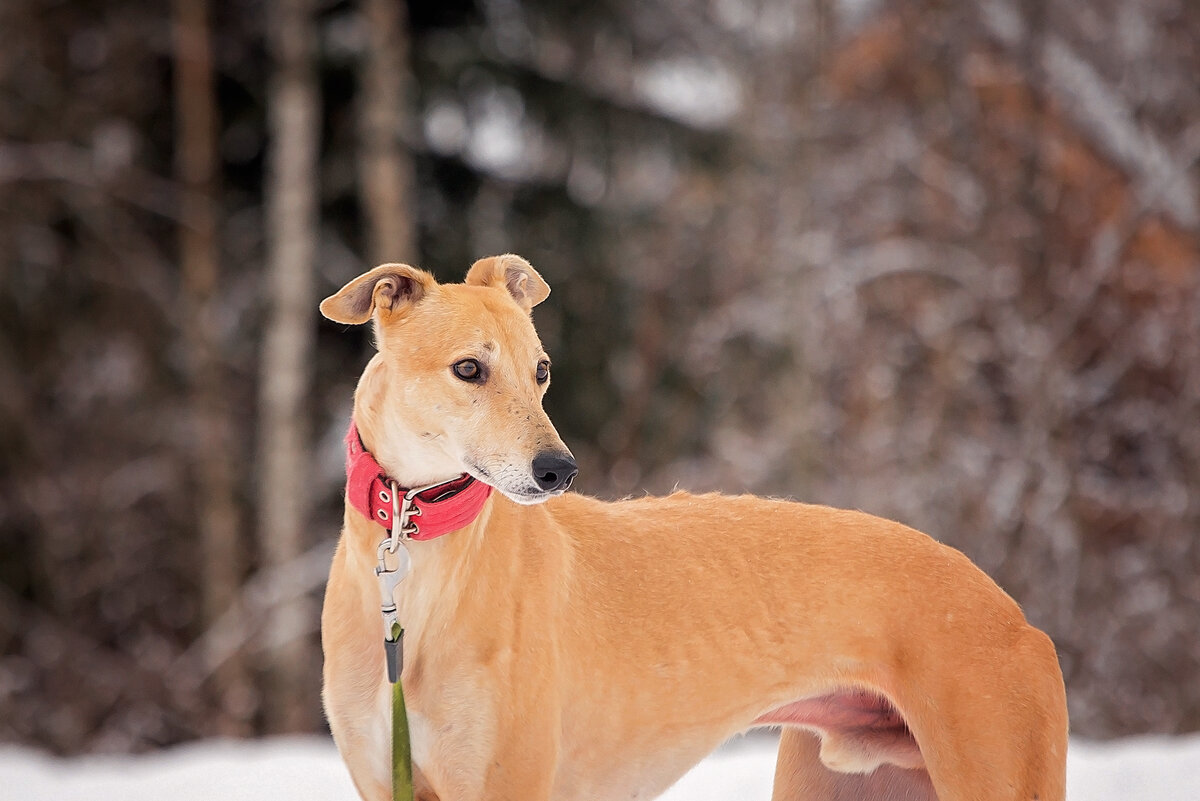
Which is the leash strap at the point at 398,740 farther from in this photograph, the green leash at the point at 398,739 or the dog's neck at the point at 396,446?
the dog's neck at the point at 396,446

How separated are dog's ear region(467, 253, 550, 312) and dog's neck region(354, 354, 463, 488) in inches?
19.9

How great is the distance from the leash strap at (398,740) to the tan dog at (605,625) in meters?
0.05

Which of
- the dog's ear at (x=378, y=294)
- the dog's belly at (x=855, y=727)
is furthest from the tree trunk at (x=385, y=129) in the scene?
the dog's belly at (x=855, y=727)

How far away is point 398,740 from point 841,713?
1.35m

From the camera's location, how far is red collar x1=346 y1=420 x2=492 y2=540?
9.55 feet

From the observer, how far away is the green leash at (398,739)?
278cm

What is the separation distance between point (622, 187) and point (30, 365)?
22.2 feet

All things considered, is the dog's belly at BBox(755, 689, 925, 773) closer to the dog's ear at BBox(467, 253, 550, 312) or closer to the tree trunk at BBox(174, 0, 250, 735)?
the dog's ear at BBox(467, 253, 550, 312)

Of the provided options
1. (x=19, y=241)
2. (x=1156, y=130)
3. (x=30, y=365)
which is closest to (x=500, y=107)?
(x=19, y=241)

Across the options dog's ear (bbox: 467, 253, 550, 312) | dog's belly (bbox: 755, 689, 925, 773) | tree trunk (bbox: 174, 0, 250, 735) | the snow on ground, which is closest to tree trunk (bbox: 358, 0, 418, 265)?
tree trunk (bbox: 174, 0, 250, 735)

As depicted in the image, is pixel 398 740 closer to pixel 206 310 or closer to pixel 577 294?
pixel 577 294

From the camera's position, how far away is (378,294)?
3.08 meters

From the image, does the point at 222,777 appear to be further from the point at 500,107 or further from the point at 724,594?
the point at 500,107

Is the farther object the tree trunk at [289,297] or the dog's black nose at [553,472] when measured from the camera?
the tree trunk at [289,297]
